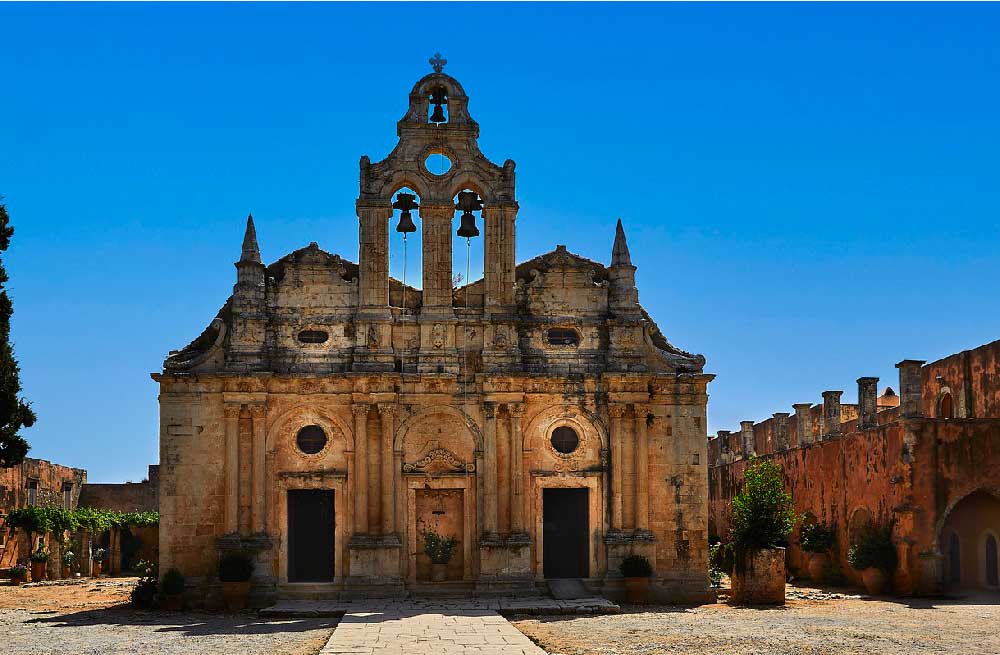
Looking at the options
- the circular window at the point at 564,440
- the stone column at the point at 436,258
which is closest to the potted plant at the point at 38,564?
the stone column at the point at 436,258

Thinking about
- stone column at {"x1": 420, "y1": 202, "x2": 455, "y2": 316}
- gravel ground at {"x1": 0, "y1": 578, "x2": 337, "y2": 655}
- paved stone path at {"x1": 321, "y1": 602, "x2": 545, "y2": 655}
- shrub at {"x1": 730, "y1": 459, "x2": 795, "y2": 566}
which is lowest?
gravel ground at {"x1": 0, "y1": 578, "x2": 337, "y2": 655}

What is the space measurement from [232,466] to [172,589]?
2.99 m

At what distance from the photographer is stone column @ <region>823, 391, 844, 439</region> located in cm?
3575

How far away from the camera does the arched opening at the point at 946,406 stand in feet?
116

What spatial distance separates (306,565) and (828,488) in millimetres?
15411

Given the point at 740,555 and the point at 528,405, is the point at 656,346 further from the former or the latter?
the point at 740,555

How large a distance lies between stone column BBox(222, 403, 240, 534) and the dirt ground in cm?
726

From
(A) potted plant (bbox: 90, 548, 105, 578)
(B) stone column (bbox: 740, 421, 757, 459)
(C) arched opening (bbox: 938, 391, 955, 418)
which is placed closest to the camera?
(C) arched opening (bbox: 938, 391, 955, 418)

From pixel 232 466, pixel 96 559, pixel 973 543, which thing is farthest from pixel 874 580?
pixel 96 559

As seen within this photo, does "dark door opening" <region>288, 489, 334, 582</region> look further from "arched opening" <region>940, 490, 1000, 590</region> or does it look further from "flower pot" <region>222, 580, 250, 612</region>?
"arched opening" <region>940, 490, 1000, 590</region>

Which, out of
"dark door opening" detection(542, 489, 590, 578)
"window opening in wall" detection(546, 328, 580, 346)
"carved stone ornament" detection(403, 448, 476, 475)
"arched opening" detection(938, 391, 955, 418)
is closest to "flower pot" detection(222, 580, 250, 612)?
"carved stone ornament" detection(403, 448, 476, 475)

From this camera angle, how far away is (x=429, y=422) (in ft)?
90.9

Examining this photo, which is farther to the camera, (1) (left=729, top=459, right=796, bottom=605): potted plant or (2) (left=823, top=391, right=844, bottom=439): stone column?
(2) (left=823, top=391, right=844, bottom=439): stone column

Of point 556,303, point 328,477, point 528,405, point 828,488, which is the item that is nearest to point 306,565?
point 328,477
